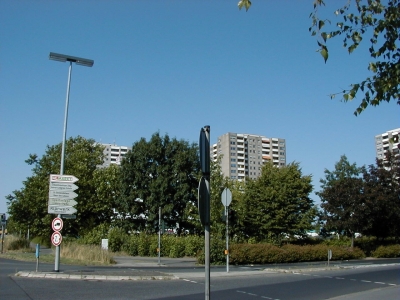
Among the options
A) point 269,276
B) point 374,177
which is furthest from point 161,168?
point 269,276

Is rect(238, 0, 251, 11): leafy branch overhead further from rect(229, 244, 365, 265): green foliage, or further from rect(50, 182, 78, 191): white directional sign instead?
rect(229, 244, 365, 265): green foliage

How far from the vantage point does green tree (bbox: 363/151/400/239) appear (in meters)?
36.5

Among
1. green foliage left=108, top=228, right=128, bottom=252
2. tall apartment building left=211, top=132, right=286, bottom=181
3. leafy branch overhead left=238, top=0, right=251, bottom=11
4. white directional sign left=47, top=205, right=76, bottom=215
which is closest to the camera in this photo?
leafy branch overhead left=238, top=0, right=251, bottom=11

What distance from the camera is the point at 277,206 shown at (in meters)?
38.2

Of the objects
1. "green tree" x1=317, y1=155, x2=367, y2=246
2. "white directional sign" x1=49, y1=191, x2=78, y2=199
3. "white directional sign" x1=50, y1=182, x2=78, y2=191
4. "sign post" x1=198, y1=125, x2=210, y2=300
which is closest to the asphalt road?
"white directional sign" x1=49, y1=191, x2=78, y2=199

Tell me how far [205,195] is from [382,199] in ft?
114

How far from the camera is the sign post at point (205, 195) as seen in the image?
516cm

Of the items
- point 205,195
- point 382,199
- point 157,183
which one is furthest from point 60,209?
point 382,199

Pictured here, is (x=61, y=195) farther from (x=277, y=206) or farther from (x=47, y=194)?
(x=47, y=194)

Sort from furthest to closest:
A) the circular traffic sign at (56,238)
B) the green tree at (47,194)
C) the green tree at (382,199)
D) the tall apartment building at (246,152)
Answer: the tall apartment building at (246,152), the green tree at (47,194), the green tree at (382,199), the circular traffic sign at (56,238)

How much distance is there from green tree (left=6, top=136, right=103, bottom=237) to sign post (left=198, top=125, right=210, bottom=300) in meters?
44.0

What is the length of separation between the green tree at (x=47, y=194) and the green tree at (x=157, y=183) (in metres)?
4.36

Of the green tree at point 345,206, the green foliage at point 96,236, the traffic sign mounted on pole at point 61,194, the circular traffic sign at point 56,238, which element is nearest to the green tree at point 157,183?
the green foliage at point 96,236

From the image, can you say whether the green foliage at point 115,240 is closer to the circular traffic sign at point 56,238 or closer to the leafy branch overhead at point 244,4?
the circular traffic sign at point 56,238
